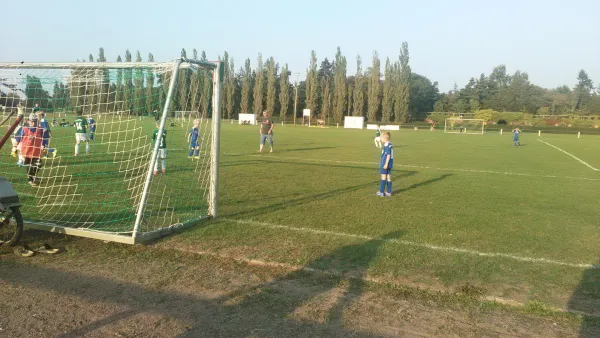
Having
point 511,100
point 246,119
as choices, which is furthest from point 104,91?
point 511,100

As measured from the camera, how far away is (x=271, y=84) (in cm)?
8425

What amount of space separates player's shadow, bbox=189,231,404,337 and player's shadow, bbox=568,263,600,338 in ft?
6.68

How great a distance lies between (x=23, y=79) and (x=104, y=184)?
3.46 m

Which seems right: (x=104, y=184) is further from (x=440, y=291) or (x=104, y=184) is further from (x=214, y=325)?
(x=440, y=291)

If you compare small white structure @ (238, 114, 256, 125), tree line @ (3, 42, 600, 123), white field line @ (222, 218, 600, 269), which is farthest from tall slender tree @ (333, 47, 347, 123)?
white field line @ (222, 218, 600, 269)

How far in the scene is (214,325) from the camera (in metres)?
3.84

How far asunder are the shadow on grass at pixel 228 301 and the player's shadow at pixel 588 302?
6.56ft

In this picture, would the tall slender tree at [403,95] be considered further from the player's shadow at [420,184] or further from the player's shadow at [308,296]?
the player's shadow at [308,296]

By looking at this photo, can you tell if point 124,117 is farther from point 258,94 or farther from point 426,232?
point 258,94

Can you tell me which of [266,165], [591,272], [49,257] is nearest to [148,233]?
[49,257]

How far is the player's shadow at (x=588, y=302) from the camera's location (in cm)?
392

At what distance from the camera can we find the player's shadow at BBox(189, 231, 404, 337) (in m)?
3.92

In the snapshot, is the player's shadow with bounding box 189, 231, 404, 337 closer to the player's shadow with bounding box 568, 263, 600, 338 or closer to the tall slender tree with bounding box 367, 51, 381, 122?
the player's shadow with bounding box 568, 263, 600, 338

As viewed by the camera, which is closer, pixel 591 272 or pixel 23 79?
pixel 591 272
